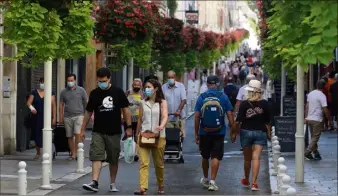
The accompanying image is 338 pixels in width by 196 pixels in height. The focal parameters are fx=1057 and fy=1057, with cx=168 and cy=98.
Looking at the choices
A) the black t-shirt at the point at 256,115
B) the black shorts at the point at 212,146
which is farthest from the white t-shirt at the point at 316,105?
the black t-shirt at the point at 256,115

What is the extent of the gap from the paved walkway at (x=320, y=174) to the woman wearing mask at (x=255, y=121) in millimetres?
882

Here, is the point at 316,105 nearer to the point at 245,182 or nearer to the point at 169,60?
the point at 245,182

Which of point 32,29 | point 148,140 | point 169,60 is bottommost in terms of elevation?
point 148,140

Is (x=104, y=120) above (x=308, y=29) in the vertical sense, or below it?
below

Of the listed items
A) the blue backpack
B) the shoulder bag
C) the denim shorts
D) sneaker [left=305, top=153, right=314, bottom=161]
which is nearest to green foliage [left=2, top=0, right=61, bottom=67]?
the shoulder bag

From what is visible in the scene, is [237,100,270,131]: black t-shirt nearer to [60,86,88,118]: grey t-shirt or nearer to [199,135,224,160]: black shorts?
[199,135,224,160]: black shorts

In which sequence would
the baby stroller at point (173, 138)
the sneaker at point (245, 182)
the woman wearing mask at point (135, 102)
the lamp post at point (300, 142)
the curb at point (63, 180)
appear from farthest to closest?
the woman wearing mask at point (135, 102)
the baby stroller at point (173, 138)
the lamp post at point (300, 142)
the sneaker at point (245, 182)
the curb at point (63, 180)

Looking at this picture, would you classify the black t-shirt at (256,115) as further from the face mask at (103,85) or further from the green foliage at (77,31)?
the green foliage at (77,31)

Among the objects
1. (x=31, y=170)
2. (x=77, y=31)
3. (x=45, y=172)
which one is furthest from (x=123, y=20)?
(x=45, y=172)

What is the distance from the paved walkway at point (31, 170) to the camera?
1692 cm

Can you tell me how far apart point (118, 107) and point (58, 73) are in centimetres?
1461

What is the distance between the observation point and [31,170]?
1972 centimetres

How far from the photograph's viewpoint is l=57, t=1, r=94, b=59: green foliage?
1827cm

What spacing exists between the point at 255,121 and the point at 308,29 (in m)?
7.60
